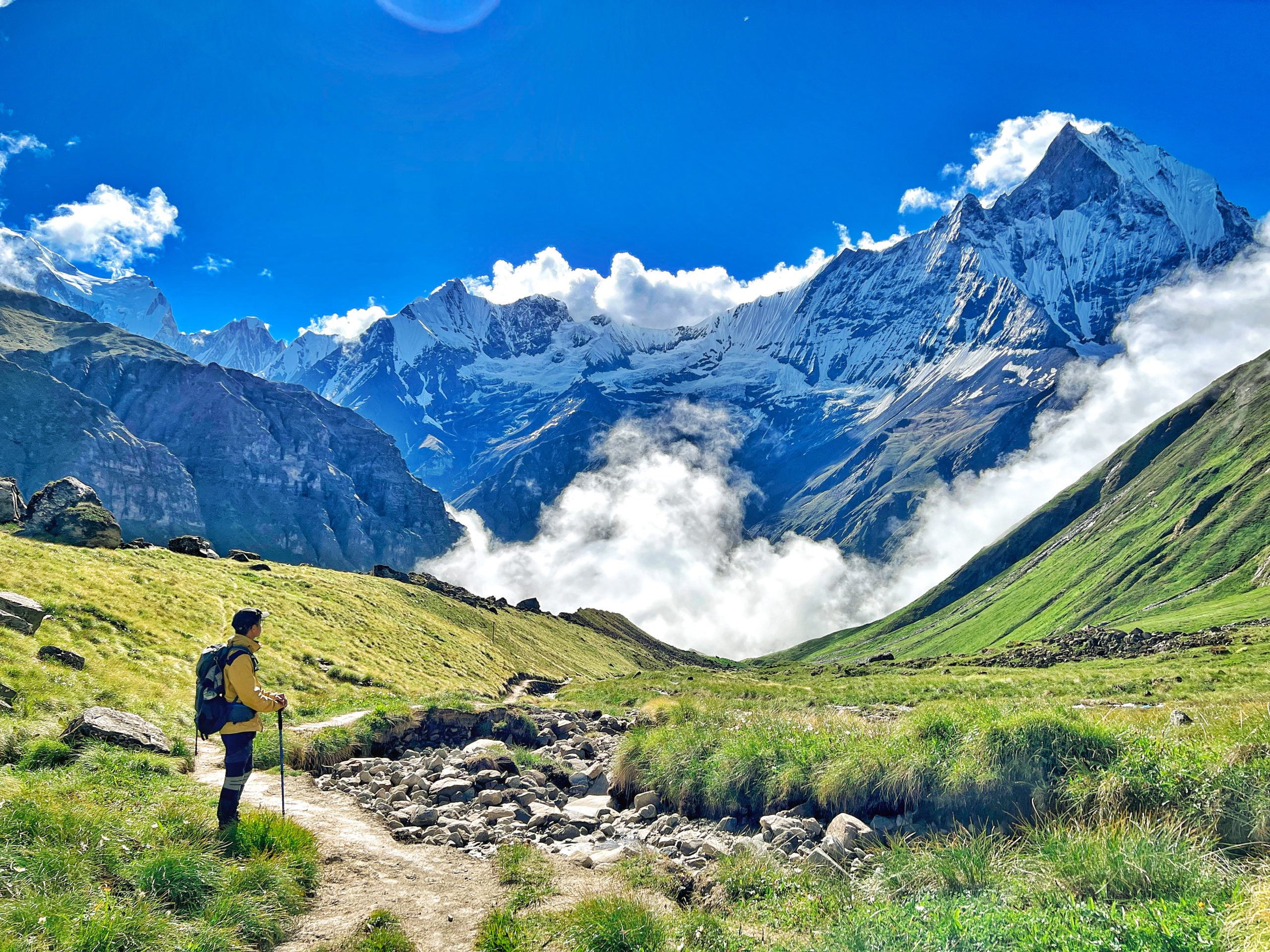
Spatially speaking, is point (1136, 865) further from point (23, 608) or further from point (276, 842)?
point (23, 608)

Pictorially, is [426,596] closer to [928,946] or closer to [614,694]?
[614,694]

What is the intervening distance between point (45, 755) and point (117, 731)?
2.64 m

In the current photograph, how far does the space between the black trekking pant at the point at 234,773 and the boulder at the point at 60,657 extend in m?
15.7

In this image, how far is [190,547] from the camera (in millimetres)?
67188

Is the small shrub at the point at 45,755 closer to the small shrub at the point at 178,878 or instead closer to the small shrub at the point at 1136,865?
the small shrub at the point at 178,878

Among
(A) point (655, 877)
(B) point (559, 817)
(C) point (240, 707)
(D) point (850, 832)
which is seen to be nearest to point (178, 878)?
(C) point (240, 707)

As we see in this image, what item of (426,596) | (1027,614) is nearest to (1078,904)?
(426,596)

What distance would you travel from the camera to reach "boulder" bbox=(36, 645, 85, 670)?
21859 millimetres

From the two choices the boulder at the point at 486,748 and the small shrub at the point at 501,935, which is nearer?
the small shrub at the point at 501,935

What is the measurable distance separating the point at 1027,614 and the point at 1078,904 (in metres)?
220

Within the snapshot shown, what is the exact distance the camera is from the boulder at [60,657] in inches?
861

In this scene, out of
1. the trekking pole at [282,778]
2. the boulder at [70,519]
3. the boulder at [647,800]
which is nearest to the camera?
the trekking pole at [282,778]

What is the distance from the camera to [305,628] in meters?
49.2

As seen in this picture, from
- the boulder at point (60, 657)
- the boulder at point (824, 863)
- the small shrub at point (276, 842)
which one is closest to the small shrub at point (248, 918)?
the small shrub at point (276, 842)
